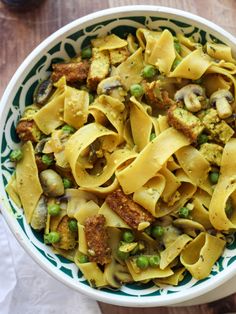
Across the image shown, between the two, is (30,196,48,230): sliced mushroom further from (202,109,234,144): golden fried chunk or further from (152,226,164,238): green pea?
(202,109,234,144): golden fried chunk

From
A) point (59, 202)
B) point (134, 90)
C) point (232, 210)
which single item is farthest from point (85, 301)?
point (134, 90)

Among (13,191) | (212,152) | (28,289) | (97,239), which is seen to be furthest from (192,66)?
(28,289)

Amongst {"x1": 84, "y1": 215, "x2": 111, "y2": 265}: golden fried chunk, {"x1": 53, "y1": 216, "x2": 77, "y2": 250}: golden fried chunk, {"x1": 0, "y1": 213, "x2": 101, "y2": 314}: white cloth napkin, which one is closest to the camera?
{"x1": 84, "y1": 215, "x2": 111, "y2": 265}: golden fried chunk

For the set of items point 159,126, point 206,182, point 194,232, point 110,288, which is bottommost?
point 110,288

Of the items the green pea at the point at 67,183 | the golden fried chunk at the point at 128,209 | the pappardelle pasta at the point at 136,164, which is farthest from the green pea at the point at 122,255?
the green pea at the point at 67,183

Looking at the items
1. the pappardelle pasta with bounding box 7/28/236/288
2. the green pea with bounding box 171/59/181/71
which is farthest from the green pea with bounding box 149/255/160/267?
the green pea with bounding box 171/59/181/71

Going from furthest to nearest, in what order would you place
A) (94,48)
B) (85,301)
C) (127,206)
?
(85,301) < (94,48) < (127,206)

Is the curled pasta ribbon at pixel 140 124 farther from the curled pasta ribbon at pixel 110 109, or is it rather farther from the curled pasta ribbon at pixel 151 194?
the curled pasta ribbon at pixel 151 194

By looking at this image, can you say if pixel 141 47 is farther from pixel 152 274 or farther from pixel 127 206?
pixel 152 274
